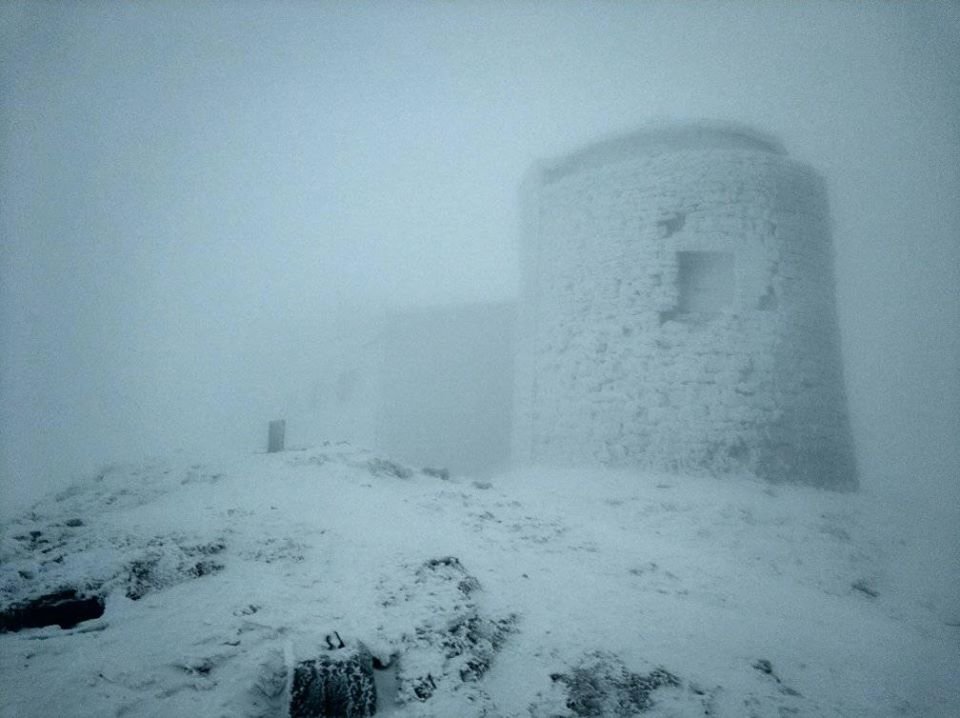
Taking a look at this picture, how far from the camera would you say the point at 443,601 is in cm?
348

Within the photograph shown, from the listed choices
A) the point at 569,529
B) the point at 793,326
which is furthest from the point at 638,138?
the point at 569,529

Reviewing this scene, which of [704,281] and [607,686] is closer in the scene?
[607,686]

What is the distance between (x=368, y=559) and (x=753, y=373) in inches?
258

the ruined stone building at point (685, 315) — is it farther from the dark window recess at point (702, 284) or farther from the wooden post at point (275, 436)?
the wooden post at point (275, 436)

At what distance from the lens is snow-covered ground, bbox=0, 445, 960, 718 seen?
8.71 ft

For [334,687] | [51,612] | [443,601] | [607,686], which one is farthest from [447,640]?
[51,612]

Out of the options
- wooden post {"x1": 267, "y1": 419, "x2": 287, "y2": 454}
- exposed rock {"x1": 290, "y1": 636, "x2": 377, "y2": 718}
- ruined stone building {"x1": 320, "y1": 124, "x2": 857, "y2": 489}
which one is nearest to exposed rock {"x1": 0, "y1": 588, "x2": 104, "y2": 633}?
exposed rock {"x1": 290, "y1": 636, "x2": 377, "y2": 718}

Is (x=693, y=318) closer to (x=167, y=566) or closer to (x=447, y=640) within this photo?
(x=447, y=640)

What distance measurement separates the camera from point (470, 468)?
1478cm

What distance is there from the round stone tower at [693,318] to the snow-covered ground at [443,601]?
1.43 meters

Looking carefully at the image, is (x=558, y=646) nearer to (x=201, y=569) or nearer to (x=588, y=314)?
(x=201, y=569)

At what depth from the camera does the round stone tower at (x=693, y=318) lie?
7574mm

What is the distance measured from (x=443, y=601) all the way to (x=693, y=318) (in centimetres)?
645

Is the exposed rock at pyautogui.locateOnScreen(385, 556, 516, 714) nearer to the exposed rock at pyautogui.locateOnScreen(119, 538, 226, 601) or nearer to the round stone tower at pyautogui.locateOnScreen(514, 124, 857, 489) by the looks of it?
the exposed rock at pyautogui.locateOnScreen(119, 538, 226, 601)
